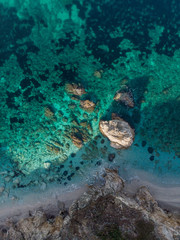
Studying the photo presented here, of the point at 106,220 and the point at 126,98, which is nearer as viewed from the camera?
the point at 106,220

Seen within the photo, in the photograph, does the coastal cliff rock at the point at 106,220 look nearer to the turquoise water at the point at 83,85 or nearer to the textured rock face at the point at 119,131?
the turquoise water at the point at 83,85

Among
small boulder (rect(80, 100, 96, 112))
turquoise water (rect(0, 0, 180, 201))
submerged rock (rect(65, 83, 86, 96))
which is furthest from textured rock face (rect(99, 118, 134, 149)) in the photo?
submerged rock (rect(65, 83, 86, 96))

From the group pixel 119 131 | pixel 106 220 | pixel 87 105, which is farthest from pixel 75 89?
pixel 106 220

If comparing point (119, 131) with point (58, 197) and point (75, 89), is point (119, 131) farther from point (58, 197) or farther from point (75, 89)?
point (58, 197)

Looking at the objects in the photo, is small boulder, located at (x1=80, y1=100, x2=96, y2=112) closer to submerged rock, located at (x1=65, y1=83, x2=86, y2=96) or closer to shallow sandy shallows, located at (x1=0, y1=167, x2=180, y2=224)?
submerged rock, located at (x1=65, y1=83, x2=86, y2=96)

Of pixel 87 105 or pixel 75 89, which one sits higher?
pixel 75 89

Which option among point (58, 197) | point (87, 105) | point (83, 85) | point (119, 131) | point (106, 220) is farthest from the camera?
point (83, 85)

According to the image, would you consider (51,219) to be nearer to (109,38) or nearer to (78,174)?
(78,174)
